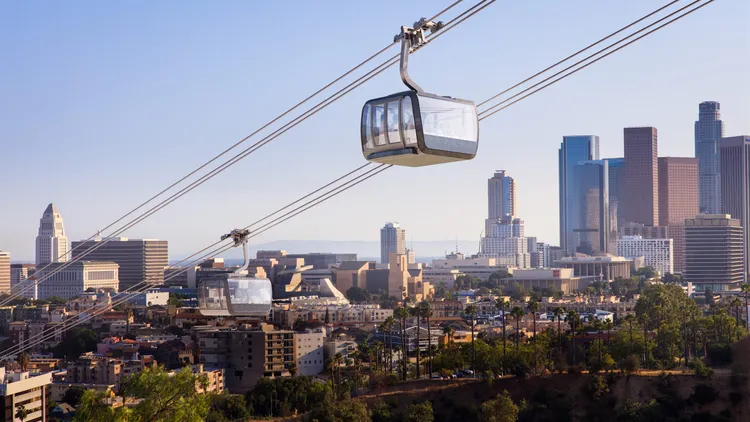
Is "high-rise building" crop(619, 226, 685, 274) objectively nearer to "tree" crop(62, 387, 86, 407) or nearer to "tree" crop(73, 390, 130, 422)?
"tree" crop(62, 387, 86, 407)

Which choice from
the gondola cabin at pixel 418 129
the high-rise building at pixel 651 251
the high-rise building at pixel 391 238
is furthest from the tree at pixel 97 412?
the high-rise building at pixel 391 238

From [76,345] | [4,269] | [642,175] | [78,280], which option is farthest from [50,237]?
[642,175]

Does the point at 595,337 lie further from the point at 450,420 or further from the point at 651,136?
the point at 651,136

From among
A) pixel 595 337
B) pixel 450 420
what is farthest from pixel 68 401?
pixel 595 337

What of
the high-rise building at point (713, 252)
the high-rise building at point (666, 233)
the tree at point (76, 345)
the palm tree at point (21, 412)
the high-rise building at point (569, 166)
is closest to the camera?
the palm tree at point (21, 412)

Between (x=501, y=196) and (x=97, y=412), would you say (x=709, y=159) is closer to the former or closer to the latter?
(x=501, y=196)

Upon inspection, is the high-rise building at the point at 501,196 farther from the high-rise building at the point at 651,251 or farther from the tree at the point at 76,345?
the tree at the point at 76,345
